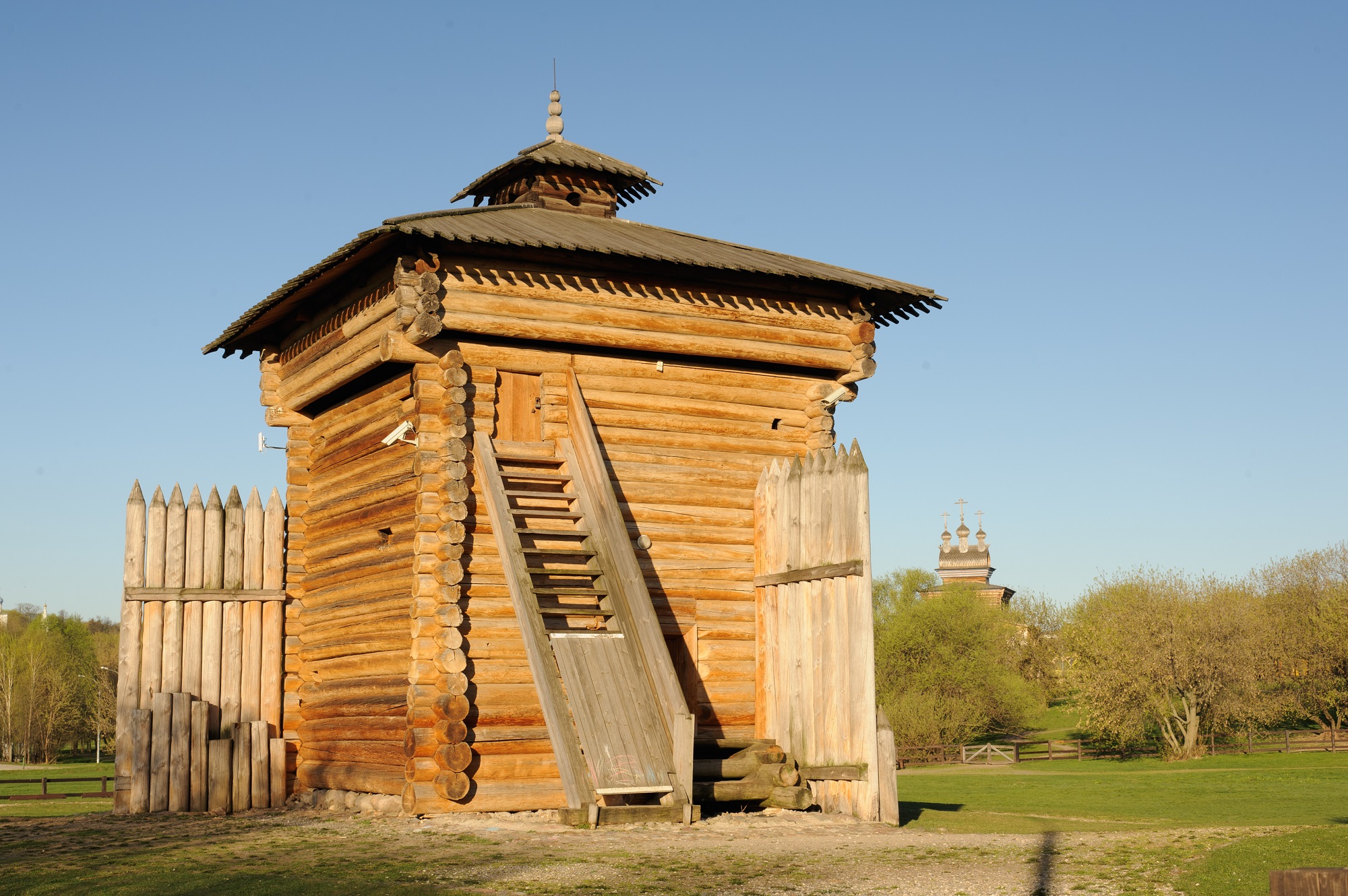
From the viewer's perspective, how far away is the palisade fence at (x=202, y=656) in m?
17.7

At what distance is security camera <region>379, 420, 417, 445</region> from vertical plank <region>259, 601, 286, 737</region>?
446 centimetres

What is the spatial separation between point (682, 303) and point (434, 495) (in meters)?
4.41

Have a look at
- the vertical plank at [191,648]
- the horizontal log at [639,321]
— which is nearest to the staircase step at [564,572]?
the horizontal log at [639,321]

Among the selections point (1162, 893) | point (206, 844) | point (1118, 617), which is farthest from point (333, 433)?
point (1118, 617)

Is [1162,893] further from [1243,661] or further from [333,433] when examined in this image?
[1243,661]

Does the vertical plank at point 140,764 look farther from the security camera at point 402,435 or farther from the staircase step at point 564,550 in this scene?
the staircase step at point 564,550

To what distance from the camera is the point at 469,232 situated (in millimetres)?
15531

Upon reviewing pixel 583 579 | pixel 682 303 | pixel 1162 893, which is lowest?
pixel 1162 893

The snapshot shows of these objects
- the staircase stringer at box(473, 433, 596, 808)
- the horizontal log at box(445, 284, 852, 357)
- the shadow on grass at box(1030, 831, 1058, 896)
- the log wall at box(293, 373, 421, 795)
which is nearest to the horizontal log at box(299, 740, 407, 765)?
the log wall at box(293, 373, 421, 795)

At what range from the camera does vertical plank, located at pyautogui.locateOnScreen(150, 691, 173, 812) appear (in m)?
17.5

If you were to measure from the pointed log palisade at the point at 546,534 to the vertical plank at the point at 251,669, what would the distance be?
0.11 feet

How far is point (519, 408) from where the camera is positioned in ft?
54.3

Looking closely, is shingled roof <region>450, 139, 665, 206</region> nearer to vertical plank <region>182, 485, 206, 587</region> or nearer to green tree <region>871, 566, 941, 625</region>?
vertical plank <region>182, 485, 206, 587</region>

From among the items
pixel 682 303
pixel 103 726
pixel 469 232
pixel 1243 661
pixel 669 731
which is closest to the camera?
pixel 669 731
